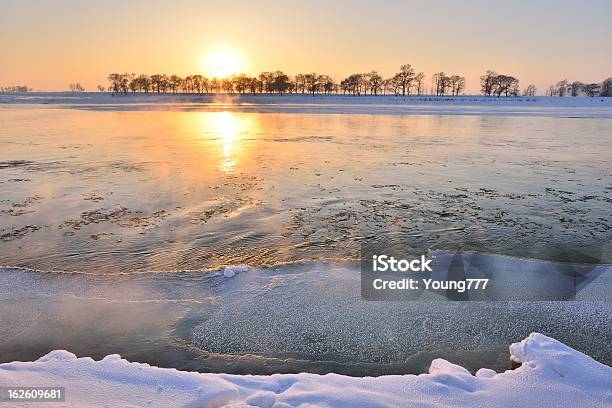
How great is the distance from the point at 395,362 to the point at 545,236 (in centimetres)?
400

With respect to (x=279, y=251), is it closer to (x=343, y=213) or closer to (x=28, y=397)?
(x=343, y=213)

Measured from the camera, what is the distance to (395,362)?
11.5ft

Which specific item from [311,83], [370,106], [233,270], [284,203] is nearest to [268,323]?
[233,270]

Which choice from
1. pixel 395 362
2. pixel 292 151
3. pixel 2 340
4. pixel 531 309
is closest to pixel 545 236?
pixel 531 309

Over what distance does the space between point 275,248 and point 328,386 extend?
9.93 feet

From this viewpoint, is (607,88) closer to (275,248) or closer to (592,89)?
(592,89)

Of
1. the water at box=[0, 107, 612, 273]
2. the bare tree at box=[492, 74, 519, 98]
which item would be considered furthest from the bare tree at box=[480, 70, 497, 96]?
the water at box=[0, 107, 612, 273]

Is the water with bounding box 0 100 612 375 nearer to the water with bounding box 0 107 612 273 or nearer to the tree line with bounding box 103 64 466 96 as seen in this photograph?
the water with bounding box 0 107 612 273

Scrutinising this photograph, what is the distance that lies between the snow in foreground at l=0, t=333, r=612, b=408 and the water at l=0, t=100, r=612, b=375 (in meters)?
0.39

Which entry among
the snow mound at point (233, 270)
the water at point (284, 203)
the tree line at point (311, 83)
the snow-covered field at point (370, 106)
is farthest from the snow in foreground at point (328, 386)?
the tree line at point (311, 83)

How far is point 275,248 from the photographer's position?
583cm

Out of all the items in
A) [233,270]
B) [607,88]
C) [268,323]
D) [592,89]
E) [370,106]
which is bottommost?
[268,323]

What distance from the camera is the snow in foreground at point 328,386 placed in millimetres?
2746

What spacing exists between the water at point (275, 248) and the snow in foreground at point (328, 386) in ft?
1.27
